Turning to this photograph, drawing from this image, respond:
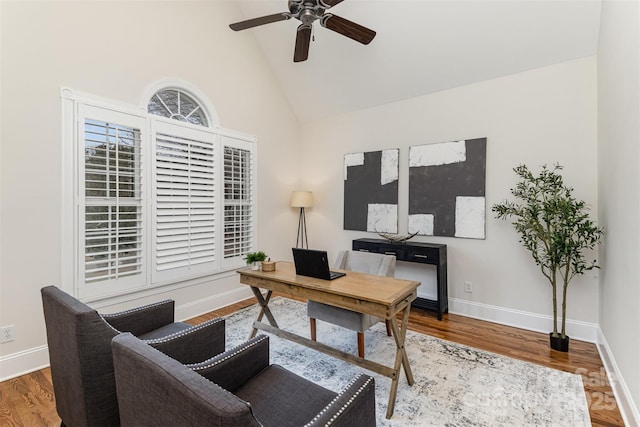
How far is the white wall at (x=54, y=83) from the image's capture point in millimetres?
2373

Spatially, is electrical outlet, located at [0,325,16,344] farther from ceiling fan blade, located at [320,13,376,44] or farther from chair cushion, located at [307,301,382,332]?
ceiling fan blade, located at [320,13,376,44]

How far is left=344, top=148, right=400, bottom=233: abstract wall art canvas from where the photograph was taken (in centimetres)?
420

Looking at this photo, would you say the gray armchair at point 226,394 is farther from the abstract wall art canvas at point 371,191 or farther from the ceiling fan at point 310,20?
the abstract wall art canvas at point 371,191

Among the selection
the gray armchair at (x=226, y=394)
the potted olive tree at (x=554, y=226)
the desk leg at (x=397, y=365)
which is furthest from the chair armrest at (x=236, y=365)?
the potted olive tree at (x=554, y=226)

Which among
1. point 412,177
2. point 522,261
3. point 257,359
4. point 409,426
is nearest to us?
point 257,359

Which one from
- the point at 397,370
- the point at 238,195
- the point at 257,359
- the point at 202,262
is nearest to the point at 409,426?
the point at 397,370

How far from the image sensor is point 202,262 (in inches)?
147

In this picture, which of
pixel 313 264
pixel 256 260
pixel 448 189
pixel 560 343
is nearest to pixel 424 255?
pixel 448 189

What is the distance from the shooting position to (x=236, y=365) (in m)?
1.46

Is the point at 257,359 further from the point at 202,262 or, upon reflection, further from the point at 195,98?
the point at 195,98

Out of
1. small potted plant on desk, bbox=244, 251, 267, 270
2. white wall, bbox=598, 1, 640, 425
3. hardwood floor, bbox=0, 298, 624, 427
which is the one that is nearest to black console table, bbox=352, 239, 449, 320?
hardwood floor, bbox=0, 298, 624, 427

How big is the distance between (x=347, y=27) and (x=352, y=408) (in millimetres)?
2855

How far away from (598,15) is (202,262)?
4789 millimetres

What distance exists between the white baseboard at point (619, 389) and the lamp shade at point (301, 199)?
374 centimetres
